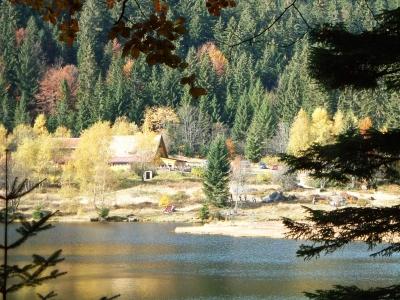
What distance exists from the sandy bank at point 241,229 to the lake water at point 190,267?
0.95 meters

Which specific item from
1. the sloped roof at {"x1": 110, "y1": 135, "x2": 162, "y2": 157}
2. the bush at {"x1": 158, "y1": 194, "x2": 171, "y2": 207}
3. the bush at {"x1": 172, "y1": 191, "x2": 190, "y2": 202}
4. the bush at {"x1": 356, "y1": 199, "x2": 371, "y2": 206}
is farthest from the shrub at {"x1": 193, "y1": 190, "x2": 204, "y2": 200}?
the bush at {"x1": 356, "y1": 199, "x2": 371, "y2": 206}

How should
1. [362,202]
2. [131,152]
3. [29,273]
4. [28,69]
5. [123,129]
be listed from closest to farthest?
[29,273], [362,202], [131,152], [123,129], [28,69]

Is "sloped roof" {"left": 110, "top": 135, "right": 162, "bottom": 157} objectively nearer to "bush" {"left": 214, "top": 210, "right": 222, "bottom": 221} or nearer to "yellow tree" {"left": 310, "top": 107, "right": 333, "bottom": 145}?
"yellow tree" {"left": 310, "top": 107, "right": 333, "bottom": 145}

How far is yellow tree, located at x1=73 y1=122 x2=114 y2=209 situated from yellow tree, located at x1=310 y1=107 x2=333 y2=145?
14.9 metres

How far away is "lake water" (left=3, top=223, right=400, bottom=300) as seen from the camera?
62.3ft

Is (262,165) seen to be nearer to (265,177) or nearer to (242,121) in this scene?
(265,177)

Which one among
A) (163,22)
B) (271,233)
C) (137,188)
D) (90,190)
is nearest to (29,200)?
(90,190)

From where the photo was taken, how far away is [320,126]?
52.8 metres

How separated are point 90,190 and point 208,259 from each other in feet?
55.4

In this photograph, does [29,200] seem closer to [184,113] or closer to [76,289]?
[76,289]

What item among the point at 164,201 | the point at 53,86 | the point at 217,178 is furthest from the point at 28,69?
the point at 217,178

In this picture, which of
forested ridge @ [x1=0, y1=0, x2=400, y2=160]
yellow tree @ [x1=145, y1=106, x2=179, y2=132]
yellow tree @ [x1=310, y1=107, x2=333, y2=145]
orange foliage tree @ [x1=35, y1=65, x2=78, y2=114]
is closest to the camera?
yellow tree @ [x1=310, y1=107, x2=333, y2=145]

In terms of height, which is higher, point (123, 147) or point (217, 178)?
point (123, 147)

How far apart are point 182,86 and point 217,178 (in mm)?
21689
